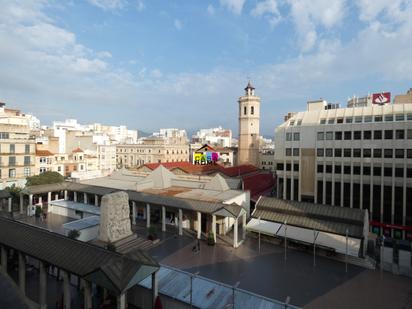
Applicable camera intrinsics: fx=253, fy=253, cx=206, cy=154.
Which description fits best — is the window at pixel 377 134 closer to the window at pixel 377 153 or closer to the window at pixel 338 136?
the window at pixel 377 153

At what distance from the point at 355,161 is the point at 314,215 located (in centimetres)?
1310

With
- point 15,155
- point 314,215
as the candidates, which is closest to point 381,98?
point 314,215

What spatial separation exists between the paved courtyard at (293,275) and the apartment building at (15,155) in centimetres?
3706

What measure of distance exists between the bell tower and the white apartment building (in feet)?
130

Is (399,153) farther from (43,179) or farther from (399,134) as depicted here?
(43,179)

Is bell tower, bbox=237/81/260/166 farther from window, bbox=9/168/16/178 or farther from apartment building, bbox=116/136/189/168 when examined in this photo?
window, bbox=9/168/16/178

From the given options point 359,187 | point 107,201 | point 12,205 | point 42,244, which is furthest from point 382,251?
point 12,205

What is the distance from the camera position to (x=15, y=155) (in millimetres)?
46844

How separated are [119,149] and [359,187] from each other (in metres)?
88.5

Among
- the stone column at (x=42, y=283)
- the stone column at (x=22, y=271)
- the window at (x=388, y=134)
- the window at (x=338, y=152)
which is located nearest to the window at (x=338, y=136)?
the window at (x=338, y=152)

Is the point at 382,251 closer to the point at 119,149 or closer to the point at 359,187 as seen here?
the point at 359,187

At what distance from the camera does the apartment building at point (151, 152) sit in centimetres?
9488

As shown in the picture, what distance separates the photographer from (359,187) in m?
34.2

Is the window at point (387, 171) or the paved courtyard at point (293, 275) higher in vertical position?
the window at point (387, 171)
